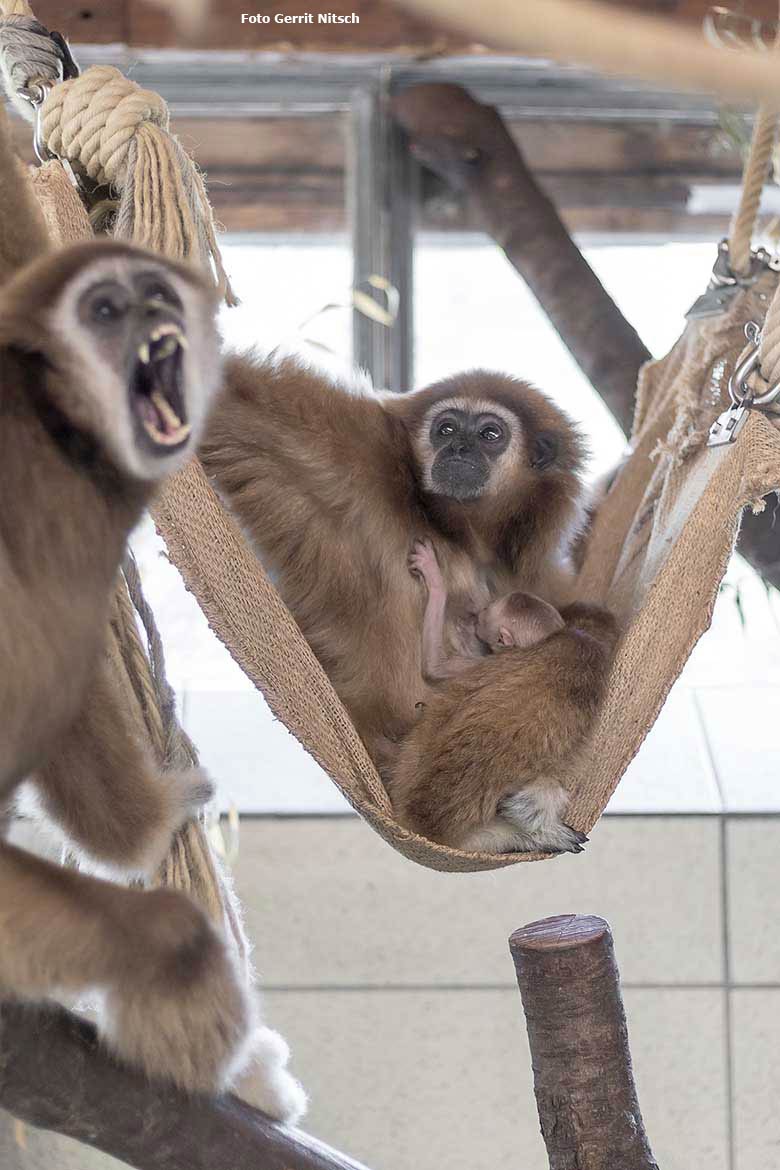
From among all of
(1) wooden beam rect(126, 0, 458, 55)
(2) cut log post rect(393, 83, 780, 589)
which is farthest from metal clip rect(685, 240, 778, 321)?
(1) wooden beam rect(126, 0, 458, 55)

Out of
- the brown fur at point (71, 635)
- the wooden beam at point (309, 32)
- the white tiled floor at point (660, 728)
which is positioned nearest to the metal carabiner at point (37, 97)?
the brown fur at point (71, 635)

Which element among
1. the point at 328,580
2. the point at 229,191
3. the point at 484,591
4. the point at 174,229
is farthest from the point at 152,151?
the point at 229,191

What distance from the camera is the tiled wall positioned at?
12.3 feet

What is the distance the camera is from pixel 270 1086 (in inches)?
68.0

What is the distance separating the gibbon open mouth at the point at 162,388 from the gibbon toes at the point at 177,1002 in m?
0.47

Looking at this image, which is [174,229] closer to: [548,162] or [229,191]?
[229,191]

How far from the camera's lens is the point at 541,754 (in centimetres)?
208

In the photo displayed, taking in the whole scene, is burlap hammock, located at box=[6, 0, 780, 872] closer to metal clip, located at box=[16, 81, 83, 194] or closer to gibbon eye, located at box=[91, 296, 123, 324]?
metal clip, located at box=[16, 81, 83, 194]

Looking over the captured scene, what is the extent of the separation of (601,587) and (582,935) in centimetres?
86

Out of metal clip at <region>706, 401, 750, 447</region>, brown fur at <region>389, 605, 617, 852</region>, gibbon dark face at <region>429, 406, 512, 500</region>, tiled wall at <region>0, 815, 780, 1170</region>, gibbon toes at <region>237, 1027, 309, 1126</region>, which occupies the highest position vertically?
metal clip at <region>706, 401, 750, 447</region>

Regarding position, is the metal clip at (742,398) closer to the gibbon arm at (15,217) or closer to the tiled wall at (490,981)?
the gibbon arm at (15,217)

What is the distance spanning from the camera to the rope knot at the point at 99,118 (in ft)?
5.93

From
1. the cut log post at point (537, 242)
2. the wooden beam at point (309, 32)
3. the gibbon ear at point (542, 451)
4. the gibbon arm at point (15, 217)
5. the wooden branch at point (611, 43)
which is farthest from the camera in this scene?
the wooden beam at point (309, 32)

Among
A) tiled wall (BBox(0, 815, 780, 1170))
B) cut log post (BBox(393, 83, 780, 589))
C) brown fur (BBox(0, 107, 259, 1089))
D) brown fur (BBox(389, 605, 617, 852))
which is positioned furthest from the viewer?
tiled wall (BBox(0, 815, 780, 1170))
